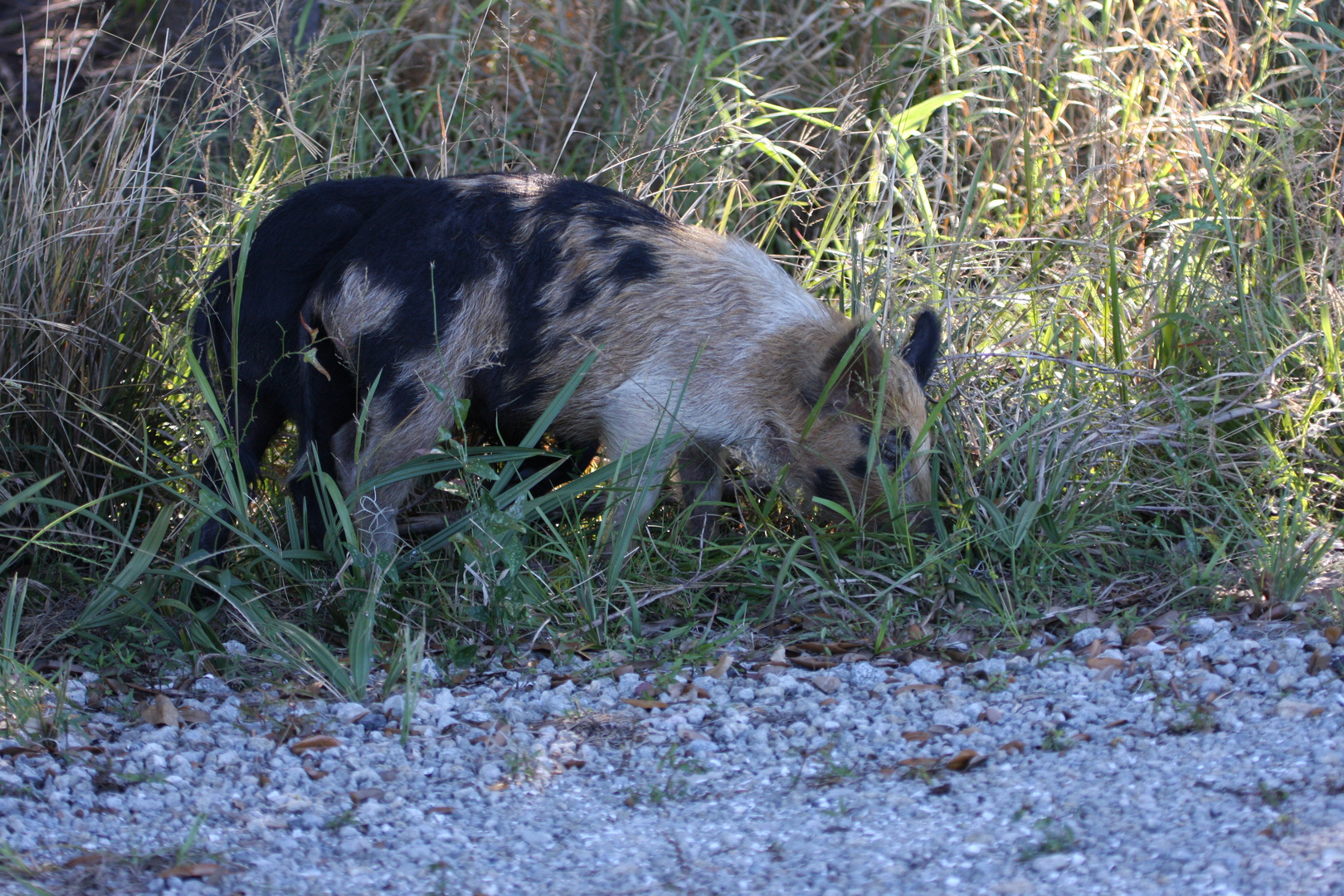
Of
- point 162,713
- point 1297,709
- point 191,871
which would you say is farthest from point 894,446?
point 191,871

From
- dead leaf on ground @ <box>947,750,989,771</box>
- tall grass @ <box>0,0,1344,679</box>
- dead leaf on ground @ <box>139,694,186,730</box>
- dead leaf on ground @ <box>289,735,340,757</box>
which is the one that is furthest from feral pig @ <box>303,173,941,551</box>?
dead leaf on ground @ <box>947,750,989,771</box>

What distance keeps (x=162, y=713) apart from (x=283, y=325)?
4.91ft

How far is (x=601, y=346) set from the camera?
426 centimetres

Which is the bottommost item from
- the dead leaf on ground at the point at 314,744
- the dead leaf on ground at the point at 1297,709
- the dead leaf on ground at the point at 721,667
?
the dead leaf on ground at the point at 314,744

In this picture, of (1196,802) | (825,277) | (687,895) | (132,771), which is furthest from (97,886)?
(825,277)

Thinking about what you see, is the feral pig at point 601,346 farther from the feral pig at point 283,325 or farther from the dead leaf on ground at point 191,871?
the dead leaf on ground at point 191,871

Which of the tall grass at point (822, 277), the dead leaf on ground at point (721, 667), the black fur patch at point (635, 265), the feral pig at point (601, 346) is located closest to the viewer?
the dead leaf on ground at point (721, 667)

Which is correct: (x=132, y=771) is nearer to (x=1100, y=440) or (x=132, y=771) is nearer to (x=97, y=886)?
(x=97, y=886)

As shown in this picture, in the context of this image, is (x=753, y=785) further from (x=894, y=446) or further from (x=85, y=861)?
(x=894, y=446)

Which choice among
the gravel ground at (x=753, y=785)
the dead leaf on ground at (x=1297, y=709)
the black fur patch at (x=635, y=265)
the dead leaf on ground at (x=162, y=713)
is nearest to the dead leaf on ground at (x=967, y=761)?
the gravel ground at (x=753, y=785)

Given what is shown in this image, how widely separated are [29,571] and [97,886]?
215 cm

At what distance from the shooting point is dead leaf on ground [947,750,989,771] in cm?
278

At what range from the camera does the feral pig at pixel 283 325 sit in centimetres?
423

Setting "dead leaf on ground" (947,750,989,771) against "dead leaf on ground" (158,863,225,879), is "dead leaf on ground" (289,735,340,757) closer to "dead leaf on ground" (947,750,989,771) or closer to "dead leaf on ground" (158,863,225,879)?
"dead leaf on ground" (158,863,225,879)
